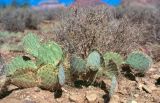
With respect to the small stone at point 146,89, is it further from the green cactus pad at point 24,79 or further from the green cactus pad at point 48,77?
the green cactus pad at point 24,79

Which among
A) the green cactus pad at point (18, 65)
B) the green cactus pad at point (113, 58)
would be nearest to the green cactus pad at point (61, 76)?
the green cactus pad at point (18, 65)

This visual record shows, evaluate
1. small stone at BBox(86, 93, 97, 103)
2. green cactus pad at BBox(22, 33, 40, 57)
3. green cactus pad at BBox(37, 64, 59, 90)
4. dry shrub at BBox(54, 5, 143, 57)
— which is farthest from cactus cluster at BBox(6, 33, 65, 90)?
dry shrub at BBox(54, 5, 143, 57)

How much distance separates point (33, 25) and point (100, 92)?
346 inches

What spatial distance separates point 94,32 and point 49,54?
1.06 metres

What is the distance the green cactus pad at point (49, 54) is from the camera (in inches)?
227

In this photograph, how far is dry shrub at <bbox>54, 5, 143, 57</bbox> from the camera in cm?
659

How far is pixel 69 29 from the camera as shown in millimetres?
6855

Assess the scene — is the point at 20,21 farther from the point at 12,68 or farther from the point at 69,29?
the point at 12,68

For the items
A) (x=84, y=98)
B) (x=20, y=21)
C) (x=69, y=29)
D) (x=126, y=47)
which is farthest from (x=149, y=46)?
(x=20, y=21)

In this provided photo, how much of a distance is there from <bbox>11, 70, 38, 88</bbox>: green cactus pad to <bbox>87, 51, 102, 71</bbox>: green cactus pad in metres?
0.75

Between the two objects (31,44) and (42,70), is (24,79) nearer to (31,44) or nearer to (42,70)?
(42,70)

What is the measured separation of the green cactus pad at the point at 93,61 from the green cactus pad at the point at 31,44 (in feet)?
2.94

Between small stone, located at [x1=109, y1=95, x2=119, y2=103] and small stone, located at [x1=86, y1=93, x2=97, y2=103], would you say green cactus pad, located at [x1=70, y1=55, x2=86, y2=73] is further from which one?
small stone, located at [x1=109, y1=95, x2=119, y2=103]

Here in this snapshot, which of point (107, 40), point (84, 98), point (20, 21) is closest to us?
point (84, 98)
